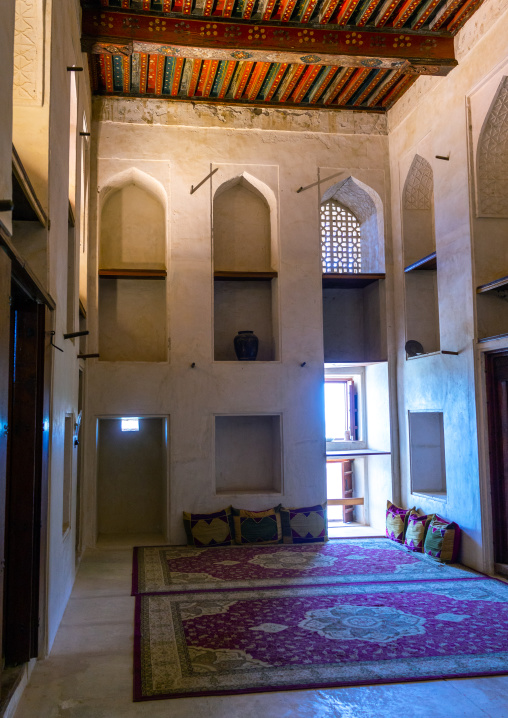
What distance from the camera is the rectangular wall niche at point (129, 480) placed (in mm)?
9742

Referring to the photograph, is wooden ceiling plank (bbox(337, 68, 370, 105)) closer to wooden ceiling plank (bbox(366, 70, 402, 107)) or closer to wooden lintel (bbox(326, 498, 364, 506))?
wooden ceiling plank (bbox(366, 70, 402, 107))

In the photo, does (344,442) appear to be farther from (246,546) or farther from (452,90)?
(452,90)

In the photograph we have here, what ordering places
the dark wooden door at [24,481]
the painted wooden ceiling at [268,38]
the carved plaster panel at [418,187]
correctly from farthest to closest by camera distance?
the carved plaster panel at [418,187], the painted wooden ceiling at [268,38], the dark wooden door at [24,481]

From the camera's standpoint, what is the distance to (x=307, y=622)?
548cm

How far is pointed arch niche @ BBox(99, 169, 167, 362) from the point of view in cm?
968

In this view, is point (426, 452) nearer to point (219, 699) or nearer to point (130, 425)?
point (130, 425)

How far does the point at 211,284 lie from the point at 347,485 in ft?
13.6

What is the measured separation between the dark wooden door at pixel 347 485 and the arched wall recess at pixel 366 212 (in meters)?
3.26

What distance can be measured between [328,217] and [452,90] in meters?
3.00

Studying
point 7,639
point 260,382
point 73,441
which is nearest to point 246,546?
point 260,382

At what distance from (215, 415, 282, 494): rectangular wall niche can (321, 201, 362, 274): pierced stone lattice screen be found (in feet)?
8.96

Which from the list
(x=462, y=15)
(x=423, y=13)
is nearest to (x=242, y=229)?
(x=423, y=13)

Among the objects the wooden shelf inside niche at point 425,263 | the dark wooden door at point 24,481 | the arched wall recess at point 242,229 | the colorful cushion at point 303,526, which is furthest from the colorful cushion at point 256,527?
the dark wooden door at point 24,481

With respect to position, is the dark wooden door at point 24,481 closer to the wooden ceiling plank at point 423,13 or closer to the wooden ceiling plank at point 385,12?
the wooden ceiling plank at point 385,12
